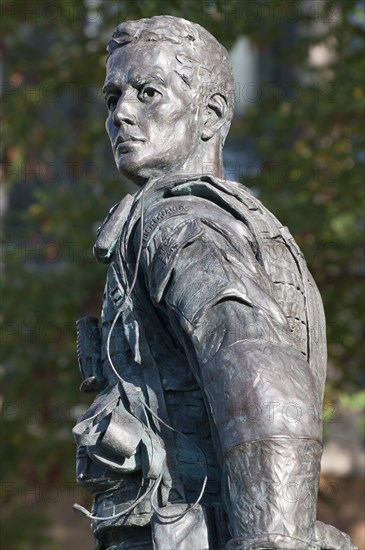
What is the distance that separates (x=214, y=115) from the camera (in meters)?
3.85

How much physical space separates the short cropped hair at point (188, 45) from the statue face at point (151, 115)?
0.02m

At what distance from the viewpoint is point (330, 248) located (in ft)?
35.8

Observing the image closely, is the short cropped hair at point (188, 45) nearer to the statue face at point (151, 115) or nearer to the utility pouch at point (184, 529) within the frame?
the statue face at point (151, 115)

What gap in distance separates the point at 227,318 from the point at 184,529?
47 centimetres

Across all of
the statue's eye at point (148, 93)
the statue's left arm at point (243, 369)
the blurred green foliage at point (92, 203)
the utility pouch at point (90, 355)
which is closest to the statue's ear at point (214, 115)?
the statue's eye at point (148, 93)

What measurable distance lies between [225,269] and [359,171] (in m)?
7.56

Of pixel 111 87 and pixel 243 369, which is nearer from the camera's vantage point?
pixel 243 369

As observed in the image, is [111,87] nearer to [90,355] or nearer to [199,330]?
[90,355]

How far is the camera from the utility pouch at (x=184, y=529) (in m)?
3.13

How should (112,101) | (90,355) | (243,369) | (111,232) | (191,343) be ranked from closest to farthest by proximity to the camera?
(243,369)
(191,343)
(111,232)
(90,355)
(112,101)

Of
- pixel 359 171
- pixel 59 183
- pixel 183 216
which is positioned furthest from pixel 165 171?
pixel 59 183

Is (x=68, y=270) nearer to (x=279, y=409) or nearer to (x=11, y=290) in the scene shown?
(x=11, y=290)

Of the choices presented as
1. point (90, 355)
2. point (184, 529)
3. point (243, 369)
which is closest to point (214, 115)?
point (90, 355)

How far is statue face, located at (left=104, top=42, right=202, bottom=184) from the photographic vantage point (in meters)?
3.70
